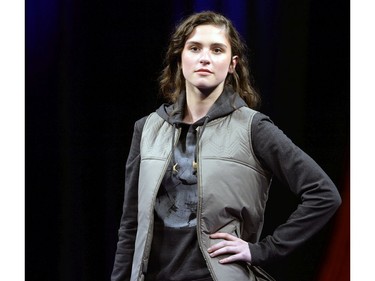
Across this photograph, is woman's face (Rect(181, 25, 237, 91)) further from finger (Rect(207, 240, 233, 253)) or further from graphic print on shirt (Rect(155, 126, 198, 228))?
finger (Rect(207, 240, 233, 253))

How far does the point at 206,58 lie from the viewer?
6.22 ft

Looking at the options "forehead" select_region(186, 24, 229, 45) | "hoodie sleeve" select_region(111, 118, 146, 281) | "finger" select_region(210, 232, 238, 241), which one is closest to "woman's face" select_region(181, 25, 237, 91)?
"forehead" select_region(186, 24, 229, 45)

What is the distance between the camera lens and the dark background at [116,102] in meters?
2.50

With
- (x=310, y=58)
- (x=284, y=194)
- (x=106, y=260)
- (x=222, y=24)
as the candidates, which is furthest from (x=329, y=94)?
(x=106, y=260)

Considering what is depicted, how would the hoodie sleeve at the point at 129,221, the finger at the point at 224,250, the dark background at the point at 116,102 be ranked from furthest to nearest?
the dark background at the point at 116,102
the hoodie sleeve at the point at 129,221
the finger at the point at 224,250

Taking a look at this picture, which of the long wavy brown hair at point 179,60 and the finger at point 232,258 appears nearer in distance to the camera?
the finger at point 232,258

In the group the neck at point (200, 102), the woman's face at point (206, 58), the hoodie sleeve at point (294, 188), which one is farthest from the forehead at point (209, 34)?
the hoodie sleeve at point (294, 188)

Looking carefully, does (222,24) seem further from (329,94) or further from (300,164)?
(329,94)

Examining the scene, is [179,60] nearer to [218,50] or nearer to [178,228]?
[218,50]

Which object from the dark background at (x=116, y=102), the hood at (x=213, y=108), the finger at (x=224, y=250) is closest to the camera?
the finger at (x=224, y=250)

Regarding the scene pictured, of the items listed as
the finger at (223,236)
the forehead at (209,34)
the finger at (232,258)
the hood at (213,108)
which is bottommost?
the finger at (232,258)

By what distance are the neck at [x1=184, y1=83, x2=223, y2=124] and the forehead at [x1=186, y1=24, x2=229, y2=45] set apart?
0.15 metres

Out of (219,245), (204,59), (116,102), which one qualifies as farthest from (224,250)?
(116,102)

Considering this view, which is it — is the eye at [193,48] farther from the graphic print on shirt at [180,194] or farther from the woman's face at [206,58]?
the graphic print on shirt at [180,194]
